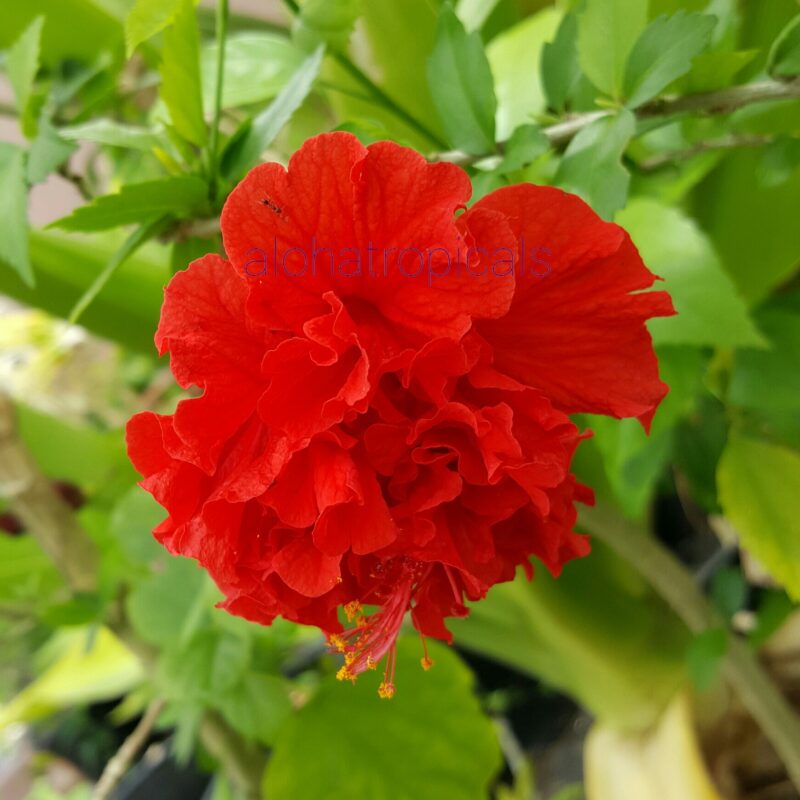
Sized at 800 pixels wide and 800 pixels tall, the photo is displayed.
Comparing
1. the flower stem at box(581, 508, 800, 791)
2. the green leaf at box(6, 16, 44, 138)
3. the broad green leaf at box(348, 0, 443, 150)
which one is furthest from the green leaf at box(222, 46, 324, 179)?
the flower stem at box(581, 508, 800, 791)

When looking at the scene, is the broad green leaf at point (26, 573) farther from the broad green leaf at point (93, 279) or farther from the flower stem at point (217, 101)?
the flower stem at point (217, 101)

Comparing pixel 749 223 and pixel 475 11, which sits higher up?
pixel 475 11

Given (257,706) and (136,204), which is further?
(257,706)

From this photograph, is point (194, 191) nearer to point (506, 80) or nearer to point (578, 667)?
point (506, 80)

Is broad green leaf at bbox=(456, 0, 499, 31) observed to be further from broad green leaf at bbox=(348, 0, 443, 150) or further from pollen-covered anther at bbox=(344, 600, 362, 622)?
pollen-covered anther at bbox=(344, 600, 362, 622)

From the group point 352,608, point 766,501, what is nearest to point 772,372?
point 766,501

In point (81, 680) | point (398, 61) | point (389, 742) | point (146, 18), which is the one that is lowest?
point (81, 680)

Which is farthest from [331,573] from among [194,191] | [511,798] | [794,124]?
[511,798]

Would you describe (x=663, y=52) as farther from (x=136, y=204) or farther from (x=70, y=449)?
(x=70, y=449)

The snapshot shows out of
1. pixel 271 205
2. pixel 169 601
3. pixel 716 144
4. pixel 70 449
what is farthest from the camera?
pixel 70 449
